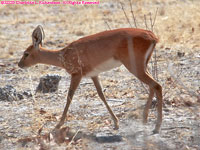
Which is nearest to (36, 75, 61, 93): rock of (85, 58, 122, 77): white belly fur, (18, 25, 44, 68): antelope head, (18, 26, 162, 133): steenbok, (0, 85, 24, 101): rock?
(0, 85, 24, 101): rock

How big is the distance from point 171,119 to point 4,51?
6259mm

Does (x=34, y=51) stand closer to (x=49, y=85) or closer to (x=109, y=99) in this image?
(x=49, y=85)

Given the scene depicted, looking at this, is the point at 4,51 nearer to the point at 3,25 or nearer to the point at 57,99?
the point at 3,25

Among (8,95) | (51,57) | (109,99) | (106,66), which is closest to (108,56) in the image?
(106,66)

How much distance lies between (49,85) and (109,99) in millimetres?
1170

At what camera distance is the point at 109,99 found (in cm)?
807

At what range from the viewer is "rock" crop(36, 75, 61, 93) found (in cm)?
870

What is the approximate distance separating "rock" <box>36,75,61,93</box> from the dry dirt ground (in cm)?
13

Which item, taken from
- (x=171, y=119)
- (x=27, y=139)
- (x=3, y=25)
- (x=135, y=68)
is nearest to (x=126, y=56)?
(x=135, y=68)

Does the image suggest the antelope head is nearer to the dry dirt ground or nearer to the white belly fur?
the dry dirt ground

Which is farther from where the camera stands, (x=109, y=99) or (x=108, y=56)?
(x=109, y=99)

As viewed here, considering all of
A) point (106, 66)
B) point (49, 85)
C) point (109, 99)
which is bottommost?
point (109, 99)

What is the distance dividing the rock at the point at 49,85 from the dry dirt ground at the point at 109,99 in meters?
0.13

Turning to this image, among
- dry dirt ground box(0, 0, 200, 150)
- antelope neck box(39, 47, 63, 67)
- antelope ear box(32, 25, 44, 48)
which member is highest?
antelope ear box(32, 25, 44, 48)
